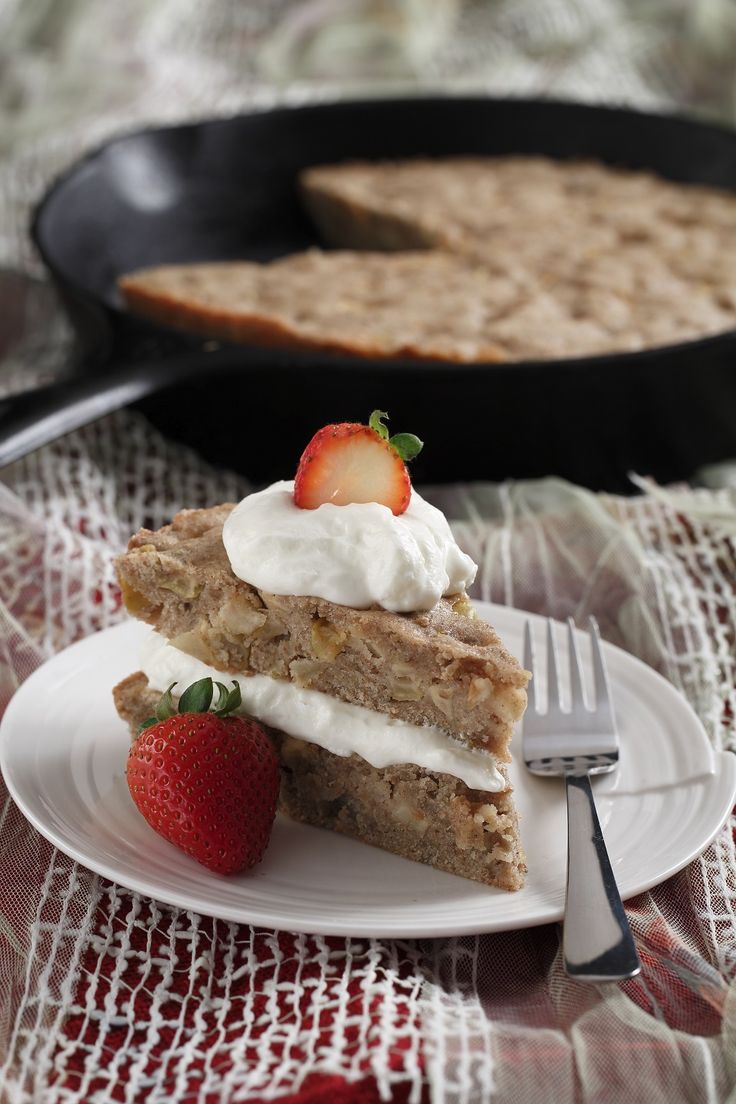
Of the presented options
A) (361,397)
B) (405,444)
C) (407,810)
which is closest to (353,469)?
(405,444)

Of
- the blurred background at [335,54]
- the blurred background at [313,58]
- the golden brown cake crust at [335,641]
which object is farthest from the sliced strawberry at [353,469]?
the blurred background at [335,54]

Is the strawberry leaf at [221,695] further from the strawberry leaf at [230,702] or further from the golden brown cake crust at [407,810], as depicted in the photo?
the golden brown cake crust at [407,810]

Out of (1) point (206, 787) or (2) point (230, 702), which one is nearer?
(1) point (206, 787)

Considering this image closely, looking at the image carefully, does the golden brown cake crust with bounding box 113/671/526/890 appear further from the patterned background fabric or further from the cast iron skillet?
the cast iron skillet

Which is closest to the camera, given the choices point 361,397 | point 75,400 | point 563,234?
point 75,400

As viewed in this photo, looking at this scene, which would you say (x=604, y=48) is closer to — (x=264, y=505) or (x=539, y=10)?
(x=539, y=10)

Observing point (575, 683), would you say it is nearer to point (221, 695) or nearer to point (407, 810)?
point (407, 810)
